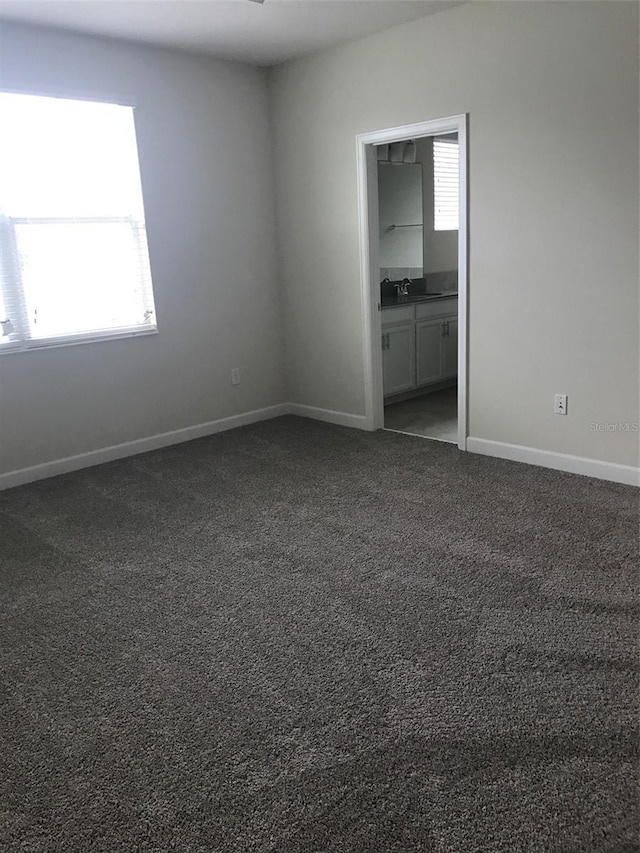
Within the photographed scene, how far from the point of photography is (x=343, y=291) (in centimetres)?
501

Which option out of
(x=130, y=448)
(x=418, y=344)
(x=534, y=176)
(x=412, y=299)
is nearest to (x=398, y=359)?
(x=418, y=344)

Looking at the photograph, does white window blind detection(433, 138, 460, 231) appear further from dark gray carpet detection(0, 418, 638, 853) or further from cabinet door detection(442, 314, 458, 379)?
dark gray carpet detection(0, 418, 638, 853)

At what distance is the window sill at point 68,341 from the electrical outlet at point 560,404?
2.71 meters

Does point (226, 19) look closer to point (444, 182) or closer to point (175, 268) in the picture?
point (175, 268)

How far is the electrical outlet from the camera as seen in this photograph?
3908 mm

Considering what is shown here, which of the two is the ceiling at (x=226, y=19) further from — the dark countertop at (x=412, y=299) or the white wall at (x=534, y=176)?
the dark countertop at (x=412, y=299)

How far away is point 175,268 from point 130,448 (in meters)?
1.31

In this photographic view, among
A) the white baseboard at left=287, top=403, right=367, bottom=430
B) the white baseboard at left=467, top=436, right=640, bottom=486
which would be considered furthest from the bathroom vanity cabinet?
the white baseboard at left=467, top=436, right=640, bottom=486

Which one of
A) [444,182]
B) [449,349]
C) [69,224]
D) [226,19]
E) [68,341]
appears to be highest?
[226,19]

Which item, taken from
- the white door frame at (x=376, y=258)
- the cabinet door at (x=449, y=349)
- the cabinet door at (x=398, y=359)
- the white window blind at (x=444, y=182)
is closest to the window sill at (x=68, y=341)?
the white door frame at (x=376, y=258)

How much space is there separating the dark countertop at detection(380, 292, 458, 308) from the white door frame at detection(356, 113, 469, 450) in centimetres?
73

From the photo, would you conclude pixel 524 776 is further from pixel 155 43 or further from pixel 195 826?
pixel 155 43

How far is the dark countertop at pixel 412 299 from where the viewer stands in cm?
568

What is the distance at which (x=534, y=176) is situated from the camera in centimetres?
376
